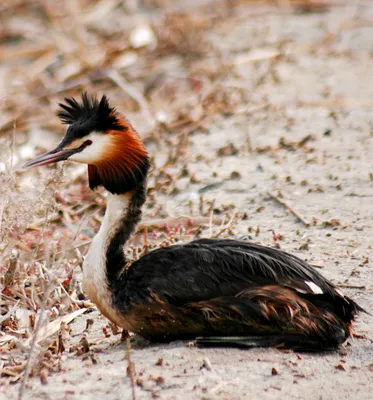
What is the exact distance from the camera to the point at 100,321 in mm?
5594

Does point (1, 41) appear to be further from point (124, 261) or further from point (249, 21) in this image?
point (124, 261)

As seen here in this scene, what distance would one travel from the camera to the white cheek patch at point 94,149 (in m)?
5.20

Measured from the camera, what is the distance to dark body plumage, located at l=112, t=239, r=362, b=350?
4855mm

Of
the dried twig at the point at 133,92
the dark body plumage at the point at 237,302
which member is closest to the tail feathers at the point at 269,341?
the dark body plumage at the point at 237,302

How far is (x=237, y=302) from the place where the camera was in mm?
4859

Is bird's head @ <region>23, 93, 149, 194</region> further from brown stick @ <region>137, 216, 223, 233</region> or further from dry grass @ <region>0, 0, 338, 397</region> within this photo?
brown stick @ <region>137, 216, 223, 233</region>

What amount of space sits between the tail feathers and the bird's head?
956mm

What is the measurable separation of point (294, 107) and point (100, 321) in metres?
4.84

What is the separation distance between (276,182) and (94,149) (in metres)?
2.76

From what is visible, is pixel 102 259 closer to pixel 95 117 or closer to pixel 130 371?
pixel 95 117

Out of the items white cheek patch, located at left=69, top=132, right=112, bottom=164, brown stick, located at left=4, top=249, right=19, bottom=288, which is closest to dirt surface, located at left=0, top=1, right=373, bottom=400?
brown stick, located at left=4, top=249, right=19, bottom=288

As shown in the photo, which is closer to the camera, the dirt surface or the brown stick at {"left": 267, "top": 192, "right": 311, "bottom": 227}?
the dirt surface

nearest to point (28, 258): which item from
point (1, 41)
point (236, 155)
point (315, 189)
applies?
point (315, 189)

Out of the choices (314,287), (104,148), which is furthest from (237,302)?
(104,148)
